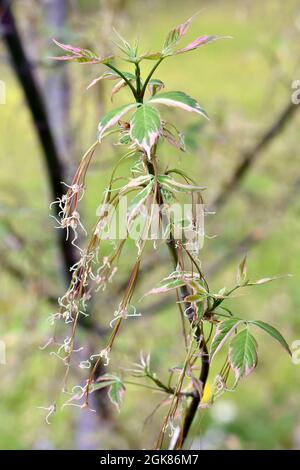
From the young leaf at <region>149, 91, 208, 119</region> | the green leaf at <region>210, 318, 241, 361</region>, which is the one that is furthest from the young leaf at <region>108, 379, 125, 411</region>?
the young leaf at <region>149, 91, 208, 119</region>

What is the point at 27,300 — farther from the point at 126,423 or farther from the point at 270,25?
the point at 270,25

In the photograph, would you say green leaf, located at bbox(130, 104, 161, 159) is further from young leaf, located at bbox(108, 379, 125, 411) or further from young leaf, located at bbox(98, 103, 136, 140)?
young leaf, located at bbox(108, 379, 125, 411)

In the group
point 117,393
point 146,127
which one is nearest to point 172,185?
point 146,127

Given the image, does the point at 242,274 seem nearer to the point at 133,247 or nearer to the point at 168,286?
the point at 168,286

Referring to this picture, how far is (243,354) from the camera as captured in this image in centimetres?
35

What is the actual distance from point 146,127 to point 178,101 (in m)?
0.02

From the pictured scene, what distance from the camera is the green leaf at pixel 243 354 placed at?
1.13 ft

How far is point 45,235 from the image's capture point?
1.25 m

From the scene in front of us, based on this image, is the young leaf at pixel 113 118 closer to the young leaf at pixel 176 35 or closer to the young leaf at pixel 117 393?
the young leaf at pixel 176 35

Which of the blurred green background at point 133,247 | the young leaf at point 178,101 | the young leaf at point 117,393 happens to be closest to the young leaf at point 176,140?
the young leaf at point 178,101

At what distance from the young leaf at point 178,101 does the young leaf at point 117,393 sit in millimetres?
187

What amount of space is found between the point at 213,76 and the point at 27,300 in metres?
1.60

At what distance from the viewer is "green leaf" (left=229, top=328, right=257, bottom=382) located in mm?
346
